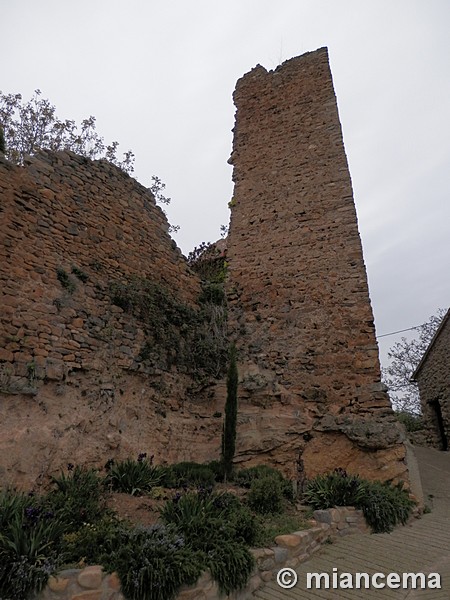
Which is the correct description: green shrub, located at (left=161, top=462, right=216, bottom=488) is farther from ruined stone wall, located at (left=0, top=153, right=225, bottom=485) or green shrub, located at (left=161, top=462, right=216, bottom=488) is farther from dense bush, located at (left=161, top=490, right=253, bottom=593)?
dense bush, located at (left=161, top=490, right=253, bottom=593)

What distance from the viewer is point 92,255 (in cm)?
795

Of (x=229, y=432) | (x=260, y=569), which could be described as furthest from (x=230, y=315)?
(x=260, y=569)

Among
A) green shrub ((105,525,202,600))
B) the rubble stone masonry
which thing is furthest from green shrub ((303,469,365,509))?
green shrub ((105,525,202,600))

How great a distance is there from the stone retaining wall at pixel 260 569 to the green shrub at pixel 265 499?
23.4 inches

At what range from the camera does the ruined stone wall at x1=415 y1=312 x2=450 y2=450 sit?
51.0 ft

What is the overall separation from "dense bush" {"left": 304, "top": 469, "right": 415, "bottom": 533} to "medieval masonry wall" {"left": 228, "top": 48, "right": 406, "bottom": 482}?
0.84 meters

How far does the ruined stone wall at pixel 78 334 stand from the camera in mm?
6004

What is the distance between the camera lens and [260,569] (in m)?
4.47

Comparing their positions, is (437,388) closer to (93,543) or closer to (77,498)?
(77,498)

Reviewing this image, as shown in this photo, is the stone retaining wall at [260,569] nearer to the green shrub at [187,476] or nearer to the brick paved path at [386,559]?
the brick paved path at [386,559]

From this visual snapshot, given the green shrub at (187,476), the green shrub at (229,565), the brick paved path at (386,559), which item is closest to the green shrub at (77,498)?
the green shrub at (187,476)

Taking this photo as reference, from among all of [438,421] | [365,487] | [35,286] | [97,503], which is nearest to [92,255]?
[35,286]

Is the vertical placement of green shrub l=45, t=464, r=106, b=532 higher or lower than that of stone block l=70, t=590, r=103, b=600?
higher

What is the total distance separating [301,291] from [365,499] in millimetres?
4609
